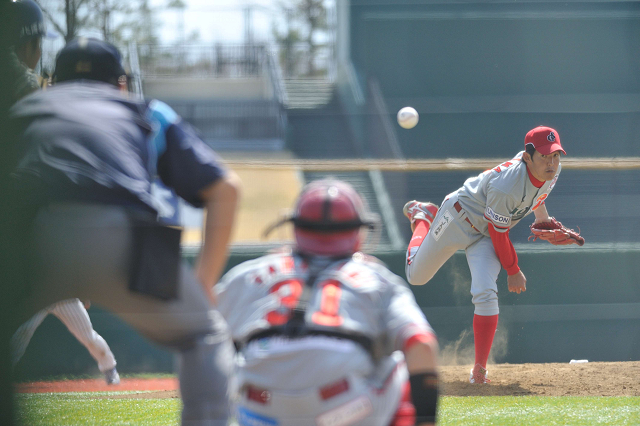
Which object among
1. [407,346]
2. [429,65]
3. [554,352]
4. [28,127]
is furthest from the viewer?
[429,65]

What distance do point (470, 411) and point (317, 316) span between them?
212 centimetres

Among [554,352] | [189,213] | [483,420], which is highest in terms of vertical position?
[189,213]

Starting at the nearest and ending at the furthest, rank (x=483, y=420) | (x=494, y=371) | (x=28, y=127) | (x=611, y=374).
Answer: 1. (x=28, y=127)
2. (x=483, y=420)
3. (x=611, y=374)
4. (x=494, y=371)

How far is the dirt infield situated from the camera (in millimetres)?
4078

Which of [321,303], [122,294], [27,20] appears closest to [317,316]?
[321,303]

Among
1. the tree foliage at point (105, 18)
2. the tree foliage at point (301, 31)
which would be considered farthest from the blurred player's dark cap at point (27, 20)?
the tree foliage at point (301, 31)

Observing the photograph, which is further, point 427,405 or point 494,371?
point 494,371

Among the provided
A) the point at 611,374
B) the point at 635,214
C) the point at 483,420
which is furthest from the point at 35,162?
the point at 635,214

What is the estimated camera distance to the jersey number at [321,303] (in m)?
1.67

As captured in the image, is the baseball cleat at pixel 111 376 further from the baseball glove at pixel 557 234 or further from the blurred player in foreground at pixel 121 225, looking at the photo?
the baseball glove at pixel 557 234

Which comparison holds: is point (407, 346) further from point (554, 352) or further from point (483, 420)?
point (554, 352)

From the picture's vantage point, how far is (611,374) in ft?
14.8

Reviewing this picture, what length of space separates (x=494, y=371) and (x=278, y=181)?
2268 mm

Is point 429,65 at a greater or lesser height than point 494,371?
greater
